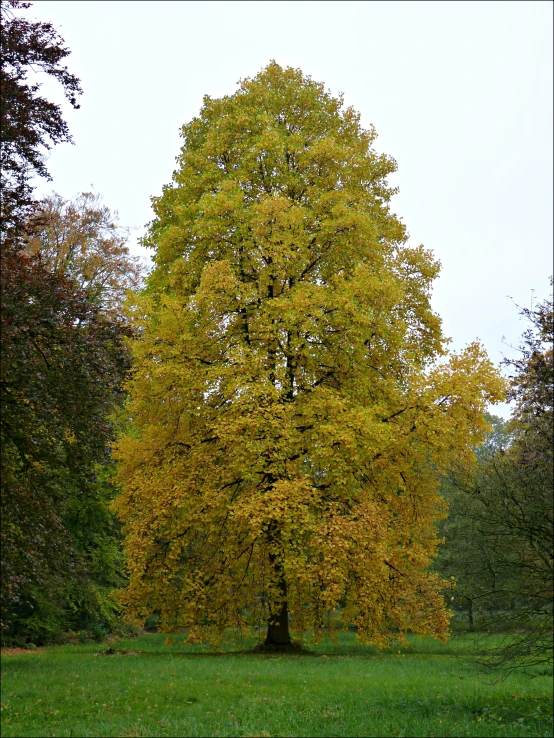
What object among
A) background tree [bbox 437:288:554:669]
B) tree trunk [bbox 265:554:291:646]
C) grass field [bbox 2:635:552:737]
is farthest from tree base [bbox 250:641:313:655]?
background tree [bbox 437:288:554:669]

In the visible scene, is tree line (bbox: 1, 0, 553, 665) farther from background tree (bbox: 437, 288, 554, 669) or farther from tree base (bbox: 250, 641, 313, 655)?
background tree (bbox: 437, 288, 554, 669)

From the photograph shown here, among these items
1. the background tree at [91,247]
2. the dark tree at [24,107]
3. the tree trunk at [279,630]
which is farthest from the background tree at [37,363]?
the background tree at [91,247]

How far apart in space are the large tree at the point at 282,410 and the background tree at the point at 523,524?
196 inches

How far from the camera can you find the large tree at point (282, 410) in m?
14.9

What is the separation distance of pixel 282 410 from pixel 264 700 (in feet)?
20.8

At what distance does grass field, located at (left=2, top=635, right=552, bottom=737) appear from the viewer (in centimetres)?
834

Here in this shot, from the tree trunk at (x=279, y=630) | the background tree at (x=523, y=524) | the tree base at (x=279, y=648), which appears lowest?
the tree base at (x=279, y=648)

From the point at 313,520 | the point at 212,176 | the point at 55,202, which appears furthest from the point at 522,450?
the point at 55,202

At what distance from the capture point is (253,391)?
598 inches

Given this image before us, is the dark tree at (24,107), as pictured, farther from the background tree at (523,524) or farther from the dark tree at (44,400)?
the background tree at (523,524)

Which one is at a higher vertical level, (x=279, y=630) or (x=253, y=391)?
(x=253, y=391)

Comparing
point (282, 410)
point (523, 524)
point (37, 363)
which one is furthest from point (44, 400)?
point (523, 524)

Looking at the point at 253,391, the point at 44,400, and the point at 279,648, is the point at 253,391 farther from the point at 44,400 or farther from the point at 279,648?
the point at 279,648

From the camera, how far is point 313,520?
1438 cm
